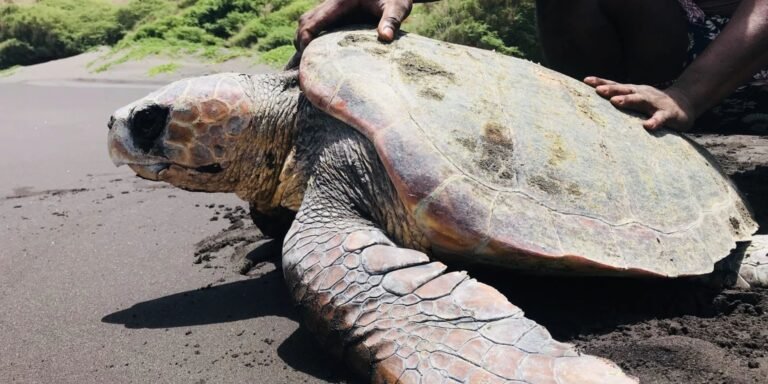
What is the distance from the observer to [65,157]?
436 centimetres

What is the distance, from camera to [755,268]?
6.89 ft

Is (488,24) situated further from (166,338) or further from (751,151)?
(166,338)

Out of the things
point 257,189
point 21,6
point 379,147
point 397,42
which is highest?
point 397,42

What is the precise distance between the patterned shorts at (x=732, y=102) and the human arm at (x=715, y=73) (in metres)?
0.58

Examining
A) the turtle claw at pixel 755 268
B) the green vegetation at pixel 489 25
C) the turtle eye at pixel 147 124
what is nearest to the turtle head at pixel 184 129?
the turtle eye at pixel 147 124

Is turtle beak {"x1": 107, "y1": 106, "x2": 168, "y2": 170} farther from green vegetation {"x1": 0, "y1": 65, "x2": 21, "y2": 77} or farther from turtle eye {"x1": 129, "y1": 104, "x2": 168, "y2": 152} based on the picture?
green vegetation {"x1": 0, "y1": 65, "x2": 21, "y2": 77}

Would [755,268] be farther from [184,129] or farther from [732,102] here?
[184,129]

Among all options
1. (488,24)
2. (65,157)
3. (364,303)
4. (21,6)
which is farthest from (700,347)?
(21,6)

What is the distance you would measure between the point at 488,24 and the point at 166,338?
675cm

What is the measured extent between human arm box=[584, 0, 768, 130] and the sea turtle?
0.34 feet

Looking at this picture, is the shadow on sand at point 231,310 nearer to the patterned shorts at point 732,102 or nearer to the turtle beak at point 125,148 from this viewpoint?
the turtle beak at point 125,148

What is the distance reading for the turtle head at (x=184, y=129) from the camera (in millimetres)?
2244

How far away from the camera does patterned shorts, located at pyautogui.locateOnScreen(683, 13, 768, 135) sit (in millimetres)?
3064

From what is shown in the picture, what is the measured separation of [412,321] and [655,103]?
1.35 meters
